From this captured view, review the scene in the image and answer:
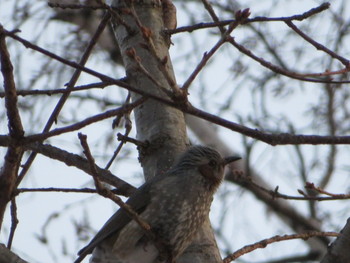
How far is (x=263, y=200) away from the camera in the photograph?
9492 mm

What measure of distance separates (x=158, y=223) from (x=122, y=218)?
0.59 feet

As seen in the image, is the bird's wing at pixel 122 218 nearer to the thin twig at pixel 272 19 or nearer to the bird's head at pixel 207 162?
the bird's head at pixel 207 162

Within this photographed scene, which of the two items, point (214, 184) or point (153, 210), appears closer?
point (153, 210)

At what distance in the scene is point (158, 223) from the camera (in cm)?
369

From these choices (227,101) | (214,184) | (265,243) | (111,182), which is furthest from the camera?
(227,101)

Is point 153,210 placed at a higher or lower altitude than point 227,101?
lower

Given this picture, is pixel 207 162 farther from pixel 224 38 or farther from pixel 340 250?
pixel 224 38

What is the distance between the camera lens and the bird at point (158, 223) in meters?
3.59

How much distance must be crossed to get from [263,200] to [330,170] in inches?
43.1

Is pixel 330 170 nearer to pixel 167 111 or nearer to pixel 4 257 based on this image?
pixel 167 111

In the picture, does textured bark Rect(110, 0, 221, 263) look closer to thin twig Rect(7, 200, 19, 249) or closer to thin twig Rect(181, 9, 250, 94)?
thin twig Rect(7, 200, 19, 249)

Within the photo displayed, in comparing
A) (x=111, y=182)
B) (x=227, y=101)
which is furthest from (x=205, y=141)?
(x=111, y=182)

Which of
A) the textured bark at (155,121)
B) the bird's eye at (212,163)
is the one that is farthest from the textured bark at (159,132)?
the bird's eye at (212,163)

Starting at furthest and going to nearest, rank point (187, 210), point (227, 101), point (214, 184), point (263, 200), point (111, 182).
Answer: point (227, 101) → point (263, 200) → point (214, 184) → point (187, 210) → point (111, 182)
